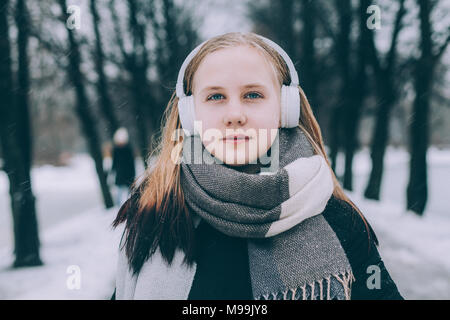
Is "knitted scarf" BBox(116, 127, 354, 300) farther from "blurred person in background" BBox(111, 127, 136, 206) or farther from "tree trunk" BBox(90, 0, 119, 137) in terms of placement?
"blurred person in background" BBox(111, 127, 136, 206)

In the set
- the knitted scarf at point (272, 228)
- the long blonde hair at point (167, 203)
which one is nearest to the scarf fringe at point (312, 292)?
the knitted scarf at point (272, 228)

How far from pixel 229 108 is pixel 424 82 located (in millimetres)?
6627

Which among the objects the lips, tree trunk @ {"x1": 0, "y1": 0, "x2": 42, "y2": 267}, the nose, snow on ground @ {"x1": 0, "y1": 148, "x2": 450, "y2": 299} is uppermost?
the nose

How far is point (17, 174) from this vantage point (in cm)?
479

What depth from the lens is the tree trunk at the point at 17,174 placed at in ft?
15.6

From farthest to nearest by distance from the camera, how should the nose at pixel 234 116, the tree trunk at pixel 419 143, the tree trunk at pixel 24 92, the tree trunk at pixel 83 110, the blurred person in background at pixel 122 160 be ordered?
the blurred person in background at pixel 122 160 → the tree trunk at pixel 419 143 → the tree trunk at pixel 83 110 → the tree trunk at pixel 24 92 → the nose at pixel 234 116

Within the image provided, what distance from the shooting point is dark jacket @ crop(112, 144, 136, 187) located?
329 inches

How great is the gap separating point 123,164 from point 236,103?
24.9ft

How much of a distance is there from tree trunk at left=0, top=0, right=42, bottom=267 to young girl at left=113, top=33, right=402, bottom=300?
13.3ft

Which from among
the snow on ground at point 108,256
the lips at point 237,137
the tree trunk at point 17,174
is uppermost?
the lips at point 237,137

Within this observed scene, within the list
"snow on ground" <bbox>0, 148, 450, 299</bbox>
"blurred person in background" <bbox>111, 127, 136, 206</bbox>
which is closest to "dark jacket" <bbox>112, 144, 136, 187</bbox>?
"blurred person in background" <bbox>111, 127, 136, 206</bbox>

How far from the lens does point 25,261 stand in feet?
16.1

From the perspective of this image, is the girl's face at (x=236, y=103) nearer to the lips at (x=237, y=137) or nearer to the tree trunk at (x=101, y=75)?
the lips at (x=237, y=137)

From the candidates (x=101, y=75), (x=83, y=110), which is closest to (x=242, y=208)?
(x=83, y=110)
